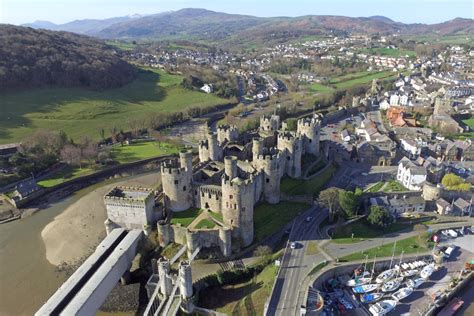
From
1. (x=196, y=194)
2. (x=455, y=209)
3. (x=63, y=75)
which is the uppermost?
(x=63, y=75)

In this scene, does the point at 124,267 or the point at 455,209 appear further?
the point at 455,209

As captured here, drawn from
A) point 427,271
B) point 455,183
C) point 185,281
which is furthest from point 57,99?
point 427,271

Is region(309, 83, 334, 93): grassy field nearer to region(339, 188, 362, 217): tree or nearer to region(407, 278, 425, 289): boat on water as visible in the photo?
region(339, 188, 362, 217): tree

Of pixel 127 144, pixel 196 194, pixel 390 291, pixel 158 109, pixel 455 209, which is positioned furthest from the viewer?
pixel 158 109

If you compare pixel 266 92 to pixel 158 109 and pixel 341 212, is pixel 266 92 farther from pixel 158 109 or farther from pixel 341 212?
pixel 341 212

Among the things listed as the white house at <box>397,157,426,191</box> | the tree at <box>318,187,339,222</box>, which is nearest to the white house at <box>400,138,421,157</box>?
the white house at <box>397,157,426,191</box>

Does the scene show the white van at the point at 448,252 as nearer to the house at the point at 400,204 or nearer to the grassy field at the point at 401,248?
the grassy field at the point at 401,248

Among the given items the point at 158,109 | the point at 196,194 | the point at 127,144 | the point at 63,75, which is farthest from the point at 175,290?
the point at 63,75
